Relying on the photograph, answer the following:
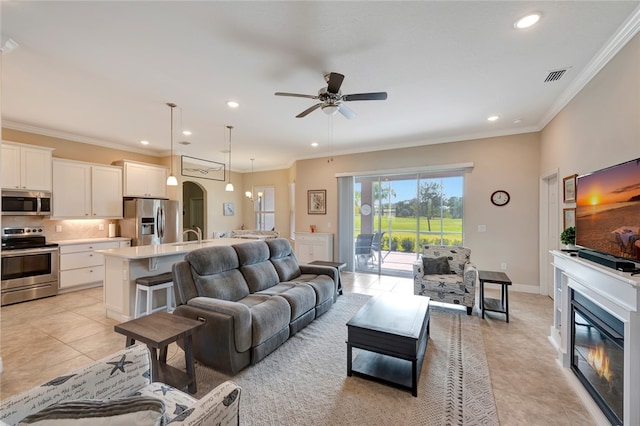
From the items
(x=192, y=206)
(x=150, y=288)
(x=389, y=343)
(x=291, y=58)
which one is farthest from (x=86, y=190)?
(x=389, y=343)

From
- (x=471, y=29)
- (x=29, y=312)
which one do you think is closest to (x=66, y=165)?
(x=29, y=312)

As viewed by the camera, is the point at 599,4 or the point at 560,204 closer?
the point at 599,4

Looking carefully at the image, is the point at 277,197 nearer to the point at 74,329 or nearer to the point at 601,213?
the point at 74,329

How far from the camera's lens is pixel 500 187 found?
16.1 feet

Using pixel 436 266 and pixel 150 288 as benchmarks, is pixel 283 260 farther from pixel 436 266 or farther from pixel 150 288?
pixel 436 266

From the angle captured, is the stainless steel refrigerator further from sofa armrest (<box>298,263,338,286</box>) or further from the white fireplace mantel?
the white fireplace mantel

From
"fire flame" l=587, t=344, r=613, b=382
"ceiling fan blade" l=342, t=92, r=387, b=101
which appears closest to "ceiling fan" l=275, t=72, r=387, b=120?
"ceiling fan blade" l=342, t=92, r=387, b=101

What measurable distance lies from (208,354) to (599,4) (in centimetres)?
413

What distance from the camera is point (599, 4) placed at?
6.32ft

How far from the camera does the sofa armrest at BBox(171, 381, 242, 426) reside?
0.99 metres

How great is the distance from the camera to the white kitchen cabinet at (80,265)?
462cm

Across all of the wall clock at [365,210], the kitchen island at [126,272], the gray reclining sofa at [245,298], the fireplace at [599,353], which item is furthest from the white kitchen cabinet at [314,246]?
the fireplace at [599,353]

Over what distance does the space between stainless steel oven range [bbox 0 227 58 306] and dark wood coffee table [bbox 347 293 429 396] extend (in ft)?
17.1

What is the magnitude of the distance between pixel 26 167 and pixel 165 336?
15.4ft
